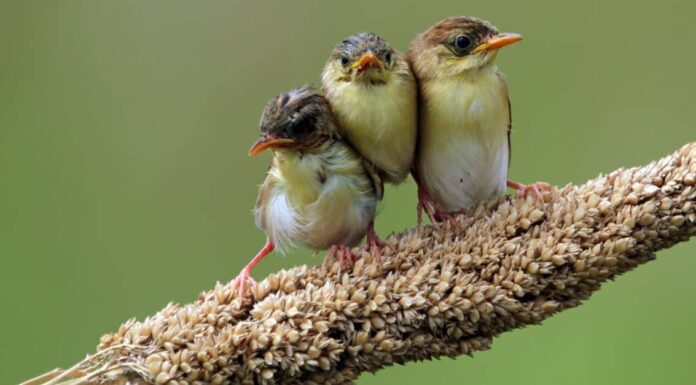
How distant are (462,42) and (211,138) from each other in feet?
8.30

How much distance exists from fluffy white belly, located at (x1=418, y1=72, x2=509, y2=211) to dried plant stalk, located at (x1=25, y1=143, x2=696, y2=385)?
362 mm

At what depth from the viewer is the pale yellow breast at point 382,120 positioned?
2.45 meters

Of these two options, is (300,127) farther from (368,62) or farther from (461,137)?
(461,137)

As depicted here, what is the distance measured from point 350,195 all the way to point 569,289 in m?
0.62

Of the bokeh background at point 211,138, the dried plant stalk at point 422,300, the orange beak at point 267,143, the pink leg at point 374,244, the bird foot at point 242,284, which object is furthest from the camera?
the bokeh background at point 211,138

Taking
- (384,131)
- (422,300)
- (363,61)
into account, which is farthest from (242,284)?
(363,61)

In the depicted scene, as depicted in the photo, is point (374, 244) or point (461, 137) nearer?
point (374, 244)

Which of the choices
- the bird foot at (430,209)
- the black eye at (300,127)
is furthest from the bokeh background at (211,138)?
the black eye at (300,127)

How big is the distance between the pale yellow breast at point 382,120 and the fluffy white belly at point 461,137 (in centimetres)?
4

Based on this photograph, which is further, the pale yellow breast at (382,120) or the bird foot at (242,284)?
the pale yellow breast at (382,120)

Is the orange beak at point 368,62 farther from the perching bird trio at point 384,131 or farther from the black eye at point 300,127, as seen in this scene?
the black eye at point 300,127

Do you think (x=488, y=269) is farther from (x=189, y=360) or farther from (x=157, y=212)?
(x=157, y=212)

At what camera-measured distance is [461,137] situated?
99.8 inches

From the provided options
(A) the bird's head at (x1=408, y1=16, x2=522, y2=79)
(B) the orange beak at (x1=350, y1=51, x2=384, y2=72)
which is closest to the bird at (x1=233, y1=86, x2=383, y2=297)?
(B) the orange beak at (x1=350, y1=51, x2=384, y2=72)
